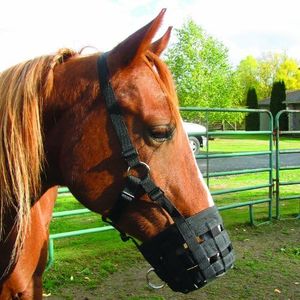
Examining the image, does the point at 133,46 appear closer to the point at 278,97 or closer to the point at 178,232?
the point at 178,232

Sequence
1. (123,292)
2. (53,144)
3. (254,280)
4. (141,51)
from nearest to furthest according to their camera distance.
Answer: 1. (141,51)
2. (53,144)
3. (123,292)
4. (254,280)

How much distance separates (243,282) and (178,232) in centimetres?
282

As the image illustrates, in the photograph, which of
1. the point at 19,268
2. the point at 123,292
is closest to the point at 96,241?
the point at 123,292

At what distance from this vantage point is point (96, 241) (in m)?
5.38

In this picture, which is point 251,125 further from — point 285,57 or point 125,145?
point 125,145

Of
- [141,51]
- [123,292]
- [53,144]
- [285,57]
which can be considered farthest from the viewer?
[285,57]

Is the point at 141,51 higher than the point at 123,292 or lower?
higher

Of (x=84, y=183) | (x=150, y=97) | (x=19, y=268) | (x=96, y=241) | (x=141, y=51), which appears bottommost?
(x=96, y=241)

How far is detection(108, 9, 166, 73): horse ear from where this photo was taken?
151cm

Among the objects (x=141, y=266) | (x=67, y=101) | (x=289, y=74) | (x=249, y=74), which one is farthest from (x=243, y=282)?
(x=249, y=74)

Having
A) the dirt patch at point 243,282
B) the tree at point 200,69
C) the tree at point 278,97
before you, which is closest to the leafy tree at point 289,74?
the tree at point 278,97

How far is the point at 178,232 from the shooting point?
158 cm

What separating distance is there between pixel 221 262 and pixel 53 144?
0.82 meters

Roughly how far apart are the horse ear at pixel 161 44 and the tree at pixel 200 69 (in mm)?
31423
